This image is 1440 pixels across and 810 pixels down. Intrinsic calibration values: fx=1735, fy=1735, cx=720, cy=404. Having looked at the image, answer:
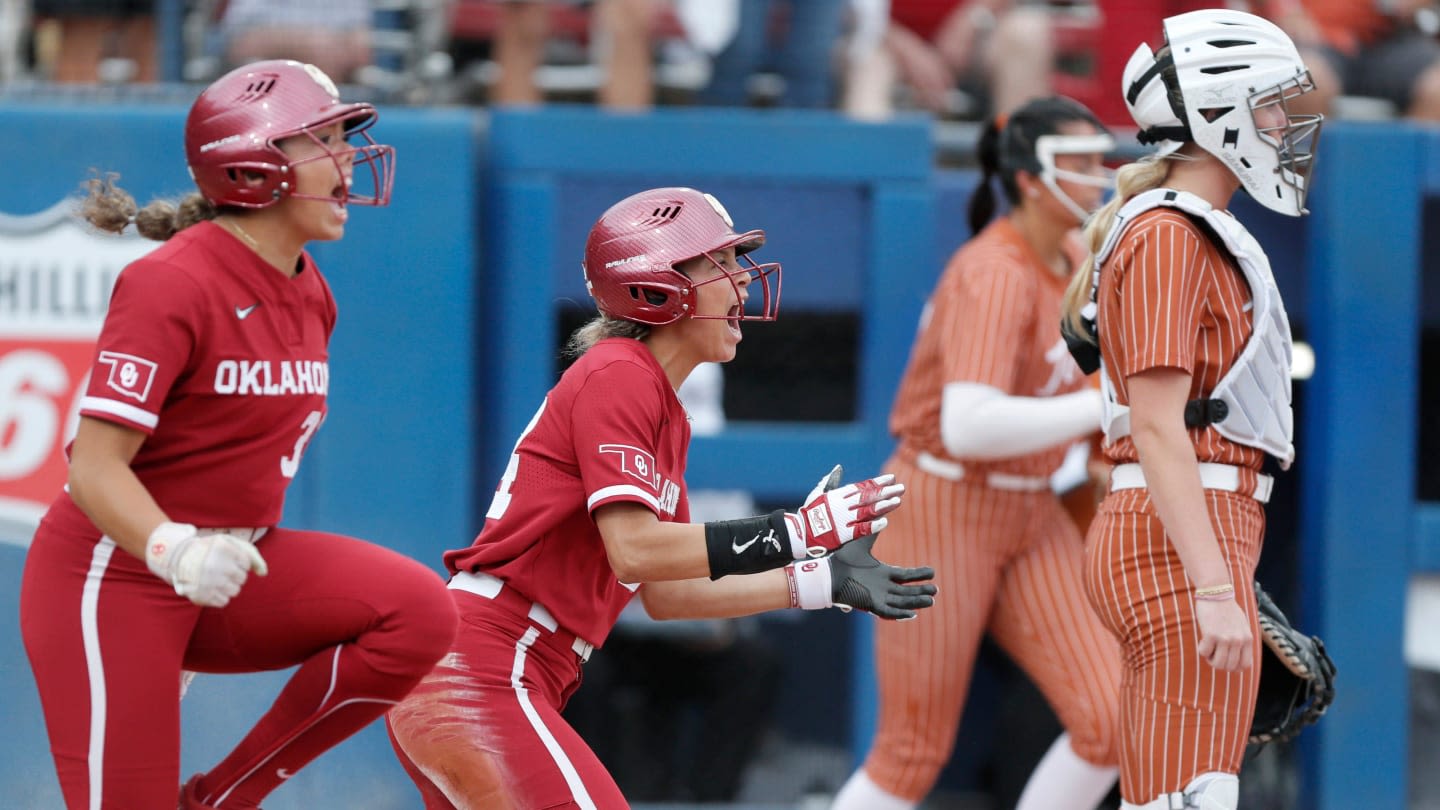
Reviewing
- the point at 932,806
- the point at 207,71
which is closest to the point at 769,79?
the point at 207,71

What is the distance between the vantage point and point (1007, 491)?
14.9 ft

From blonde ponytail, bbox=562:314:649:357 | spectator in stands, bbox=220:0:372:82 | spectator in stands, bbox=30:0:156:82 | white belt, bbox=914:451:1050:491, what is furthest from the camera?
spectator in stands, bbox=30:0:156:82

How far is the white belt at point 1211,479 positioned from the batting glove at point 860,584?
51cm

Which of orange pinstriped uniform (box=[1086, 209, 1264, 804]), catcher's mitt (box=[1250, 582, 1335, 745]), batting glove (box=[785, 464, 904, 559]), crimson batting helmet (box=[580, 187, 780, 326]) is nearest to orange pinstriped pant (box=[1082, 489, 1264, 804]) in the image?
orange pinstriped uniform (box=[1086, 209, 1264, 804])

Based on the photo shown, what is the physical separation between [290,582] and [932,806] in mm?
3100

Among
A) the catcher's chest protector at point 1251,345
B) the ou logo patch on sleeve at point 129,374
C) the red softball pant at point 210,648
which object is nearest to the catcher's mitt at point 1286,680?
the catcher's chest protector at point 1251,345

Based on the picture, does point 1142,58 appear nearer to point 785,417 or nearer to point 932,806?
point 785,417

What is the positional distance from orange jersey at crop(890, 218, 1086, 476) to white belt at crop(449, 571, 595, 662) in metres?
1.53

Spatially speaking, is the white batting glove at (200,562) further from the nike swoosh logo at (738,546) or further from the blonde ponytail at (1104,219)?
the blonde ponytail at (1104,219)

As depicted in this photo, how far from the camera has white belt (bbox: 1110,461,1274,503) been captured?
128 inches

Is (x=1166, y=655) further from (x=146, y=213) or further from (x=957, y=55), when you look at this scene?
(x=957, y=55)

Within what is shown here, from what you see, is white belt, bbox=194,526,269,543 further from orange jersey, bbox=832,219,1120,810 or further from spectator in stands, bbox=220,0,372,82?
spectator in stands, bbox=220,0,372,82

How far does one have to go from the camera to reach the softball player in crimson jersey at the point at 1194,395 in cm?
312

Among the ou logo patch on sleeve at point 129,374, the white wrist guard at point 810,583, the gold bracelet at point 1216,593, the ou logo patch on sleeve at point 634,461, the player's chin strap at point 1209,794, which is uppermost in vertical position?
the ou logo patch on sleeve at point 129,374
